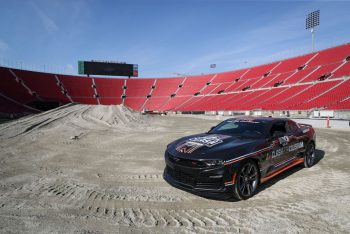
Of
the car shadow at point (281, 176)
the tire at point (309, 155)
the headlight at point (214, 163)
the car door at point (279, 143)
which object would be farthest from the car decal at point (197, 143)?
the tire at point (309, 155)

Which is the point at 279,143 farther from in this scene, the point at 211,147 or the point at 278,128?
the point at 211,147

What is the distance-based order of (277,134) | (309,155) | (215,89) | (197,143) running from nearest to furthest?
(197,143) < (277,134) < (309,155) < (215,89)

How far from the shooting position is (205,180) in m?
4.20

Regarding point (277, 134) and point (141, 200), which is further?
point (277, 134)

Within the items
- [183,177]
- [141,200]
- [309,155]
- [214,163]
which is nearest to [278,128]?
[309,155]

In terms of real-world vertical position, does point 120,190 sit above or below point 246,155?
below

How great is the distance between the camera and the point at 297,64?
43.4 m

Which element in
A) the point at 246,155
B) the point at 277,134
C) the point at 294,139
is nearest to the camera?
the point at 246,155

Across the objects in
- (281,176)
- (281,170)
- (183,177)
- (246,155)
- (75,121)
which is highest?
(246,155)

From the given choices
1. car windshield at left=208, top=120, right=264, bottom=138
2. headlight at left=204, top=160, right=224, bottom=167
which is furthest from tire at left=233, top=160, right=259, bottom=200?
car windshield at left=208, top=120, right=264, bottom=138

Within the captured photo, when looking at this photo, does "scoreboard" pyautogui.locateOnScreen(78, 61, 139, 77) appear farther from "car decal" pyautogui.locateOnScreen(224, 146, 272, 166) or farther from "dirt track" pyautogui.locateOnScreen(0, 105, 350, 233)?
"car decal" pyautogui.locateOnScreen(224, 146, 272, 166)

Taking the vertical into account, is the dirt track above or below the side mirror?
below

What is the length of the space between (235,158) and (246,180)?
22.7 inches

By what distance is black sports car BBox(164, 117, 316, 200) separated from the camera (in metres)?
4.18
